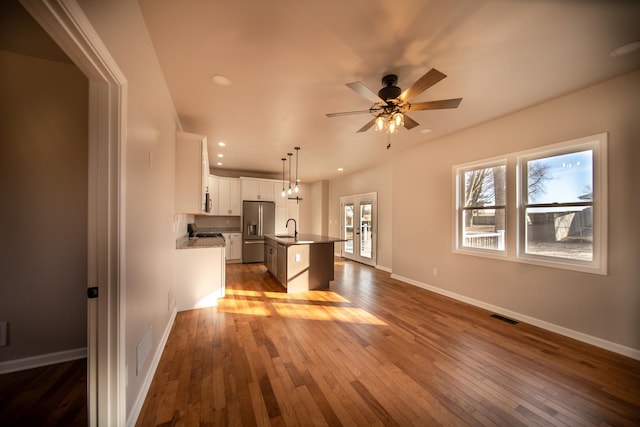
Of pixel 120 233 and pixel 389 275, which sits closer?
pixel 120 233

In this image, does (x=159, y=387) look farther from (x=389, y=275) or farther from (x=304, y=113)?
(x=389, y=275)

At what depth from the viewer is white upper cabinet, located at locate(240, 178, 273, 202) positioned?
22.3 feet

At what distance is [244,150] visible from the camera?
500cm

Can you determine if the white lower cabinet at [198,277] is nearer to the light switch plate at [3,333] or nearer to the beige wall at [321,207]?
the light switch plate at [3,333]

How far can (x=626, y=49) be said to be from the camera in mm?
1937

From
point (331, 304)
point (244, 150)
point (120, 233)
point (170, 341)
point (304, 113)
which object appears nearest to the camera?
point (120, 233)

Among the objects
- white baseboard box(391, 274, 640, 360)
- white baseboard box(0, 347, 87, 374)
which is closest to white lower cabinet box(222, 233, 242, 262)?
white baseboard box(0, 347, 87, 374)

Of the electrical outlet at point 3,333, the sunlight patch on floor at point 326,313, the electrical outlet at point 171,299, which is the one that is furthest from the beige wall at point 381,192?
the electrical outlet at point 3,333

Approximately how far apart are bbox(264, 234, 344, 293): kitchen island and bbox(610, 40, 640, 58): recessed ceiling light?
3.83 m

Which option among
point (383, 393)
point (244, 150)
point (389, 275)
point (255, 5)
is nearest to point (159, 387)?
point (383, 393)

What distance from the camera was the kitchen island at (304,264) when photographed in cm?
416

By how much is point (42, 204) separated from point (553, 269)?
5.29 meters

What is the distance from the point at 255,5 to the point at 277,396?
2.77 meters

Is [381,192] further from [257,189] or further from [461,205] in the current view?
[257,189]
